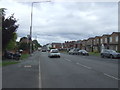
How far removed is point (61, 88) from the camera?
9.04 m

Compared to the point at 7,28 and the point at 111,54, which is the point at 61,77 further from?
the point at 111,54

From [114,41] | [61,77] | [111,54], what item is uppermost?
[114,41]

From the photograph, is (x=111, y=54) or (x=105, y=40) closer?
(x=111, y=54)

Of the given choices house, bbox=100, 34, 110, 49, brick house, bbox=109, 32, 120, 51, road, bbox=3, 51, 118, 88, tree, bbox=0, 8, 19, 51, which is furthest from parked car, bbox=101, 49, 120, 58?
house, bbox=100, 34, 110, 49

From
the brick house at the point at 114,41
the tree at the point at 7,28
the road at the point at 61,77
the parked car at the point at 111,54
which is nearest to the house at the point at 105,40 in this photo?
the brick house at the point at 114,41

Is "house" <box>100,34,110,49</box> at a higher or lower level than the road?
higher

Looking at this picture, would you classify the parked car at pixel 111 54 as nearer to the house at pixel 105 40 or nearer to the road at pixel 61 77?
the road at pixel 61 77

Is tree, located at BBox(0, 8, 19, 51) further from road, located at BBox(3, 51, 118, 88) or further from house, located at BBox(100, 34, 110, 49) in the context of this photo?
house, located at BBox(100, 34, 110, 49)

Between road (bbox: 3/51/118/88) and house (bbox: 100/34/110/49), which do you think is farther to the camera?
house (bbox: 100/34/110/49)

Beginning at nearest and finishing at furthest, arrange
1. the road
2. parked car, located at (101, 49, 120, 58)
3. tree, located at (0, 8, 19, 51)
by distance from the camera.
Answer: the road
tree, located at (0, 8, 19, 51)
parked car, located at (101, 49, 120, 58)

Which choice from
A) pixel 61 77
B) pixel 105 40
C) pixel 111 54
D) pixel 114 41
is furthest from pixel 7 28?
pixel 105 40

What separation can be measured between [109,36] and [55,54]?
48.7m

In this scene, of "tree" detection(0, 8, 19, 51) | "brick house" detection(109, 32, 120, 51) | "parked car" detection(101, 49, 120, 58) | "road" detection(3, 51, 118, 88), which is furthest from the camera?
"brick house" detection(109, 32, 120, 51)

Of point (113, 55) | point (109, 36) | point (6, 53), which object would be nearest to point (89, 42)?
point (109, 36)
